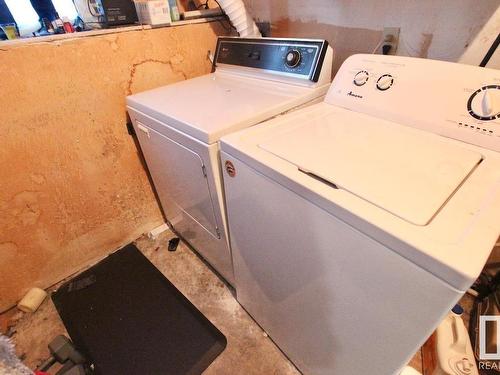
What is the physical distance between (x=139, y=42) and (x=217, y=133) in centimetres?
87

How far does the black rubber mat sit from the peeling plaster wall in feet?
0.63

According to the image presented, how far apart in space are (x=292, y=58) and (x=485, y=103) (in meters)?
0.71

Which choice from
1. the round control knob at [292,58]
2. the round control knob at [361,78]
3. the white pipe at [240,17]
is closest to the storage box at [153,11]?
the white pipe at [240,17]

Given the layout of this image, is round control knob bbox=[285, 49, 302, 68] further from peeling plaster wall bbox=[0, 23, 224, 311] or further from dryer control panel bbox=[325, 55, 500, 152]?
peeling plaster wall bbox=[0, 23, 224, 311]

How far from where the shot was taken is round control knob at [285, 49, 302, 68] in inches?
44.4

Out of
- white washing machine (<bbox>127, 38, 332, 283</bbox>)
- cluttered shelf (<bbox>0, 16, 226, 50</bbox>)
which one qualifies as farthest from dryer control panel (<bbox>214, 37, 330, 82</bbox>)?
cluttered shelf (<bbox>0, 16, 226, 50</bbox>)

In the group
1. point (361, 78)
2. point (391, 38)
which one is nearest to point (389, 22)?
point (391, 38)

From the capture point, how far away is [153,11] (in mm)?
1300

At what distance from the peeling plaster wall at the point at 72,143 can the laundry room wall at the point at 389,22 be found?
514 millimetres

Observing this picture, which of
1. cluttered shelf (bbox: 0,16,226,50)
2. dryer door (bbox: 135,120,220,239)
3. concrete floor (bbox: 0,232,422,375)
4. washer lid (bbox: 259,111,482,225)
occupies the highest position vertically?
cluttered shelf (bbox: 0,16,226,50)

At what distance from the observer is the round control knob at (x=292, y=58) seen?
3.70ft

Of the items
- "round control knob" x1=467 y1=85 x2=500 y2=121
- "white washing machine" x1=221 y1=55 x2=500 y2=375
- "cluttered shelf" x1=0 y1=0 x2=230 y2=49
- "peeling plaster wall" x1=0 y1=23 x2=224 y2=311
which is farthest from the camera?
"cluttered shelf" x1=0 y1=0 x2=230 y2=49

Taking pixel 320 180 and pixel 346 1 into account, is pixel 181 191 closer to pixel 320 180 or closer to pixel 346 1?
pixel 320 180

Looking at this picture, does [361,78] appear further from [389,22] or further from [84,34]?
[84,34]
